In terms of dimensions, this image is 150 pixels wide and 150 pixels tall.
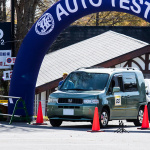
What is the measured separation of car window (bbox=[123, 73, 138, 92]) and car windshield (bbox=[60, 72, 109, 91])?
989 millimetres

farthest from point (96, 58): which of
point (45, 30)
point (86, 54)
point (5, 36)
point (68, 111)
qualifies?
point (68, 111)

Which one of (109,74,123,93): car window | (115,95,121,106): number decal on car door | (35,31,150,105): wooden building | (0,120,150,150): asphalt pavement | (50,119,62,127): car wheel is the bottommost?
(0,120,150,150): asphalt pavement

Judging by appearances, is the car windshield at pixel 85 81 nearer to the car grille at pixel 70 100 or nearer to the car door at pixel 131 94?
the car grille at pixel 70 100

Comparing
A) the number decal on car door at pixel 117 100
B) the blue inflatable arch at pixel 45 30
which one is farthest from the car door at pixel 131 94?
Answer: the blue inflatable arch at pixel 45 30

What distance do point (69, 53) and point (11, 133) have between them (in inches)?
809

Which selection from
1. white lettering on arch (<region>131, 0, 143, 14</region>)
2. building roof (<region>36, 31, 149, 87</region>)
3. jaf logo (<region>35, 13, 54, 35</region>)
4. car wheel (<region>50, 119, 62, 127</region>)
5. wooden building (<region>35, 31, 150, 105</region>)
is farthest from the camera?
building roof (<region>36, 31, 149, 87</region>)

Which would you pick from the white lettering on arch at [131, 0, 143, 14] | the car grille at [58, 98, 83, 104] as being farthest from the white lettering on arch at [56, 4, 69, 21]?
the car grille at [58, 98, 83, 104]

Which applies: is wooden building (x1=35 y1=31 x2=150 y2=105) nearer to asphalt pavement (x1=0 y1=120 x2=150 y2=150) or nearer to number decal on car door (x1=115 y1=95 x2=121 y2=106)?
number decal on car door (x1=115 y1=95 x2=121 y2=106)

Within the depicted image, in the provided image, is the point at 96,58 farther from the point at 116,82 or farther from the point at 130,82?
the point at 116,82

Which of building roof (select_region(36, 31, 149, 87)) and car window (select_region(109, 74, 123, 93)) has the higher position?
building roof (select_region(36, 31, 149, 87))

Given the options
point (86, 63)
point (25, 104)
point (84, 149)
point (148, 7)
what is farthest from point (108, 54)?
point (84, 149)

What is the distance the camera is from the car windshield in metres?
18.8

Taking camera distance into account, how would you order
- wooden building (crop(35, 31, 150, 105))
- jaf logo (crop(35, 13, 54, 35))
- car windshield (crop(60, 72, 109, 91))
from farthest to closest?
1. wooden building (crop(35, 31, 150, 105))
2. jaf logo (crop(35, 13, 54, 35))
3. car windshield (crop(60, 72, 109, 91))

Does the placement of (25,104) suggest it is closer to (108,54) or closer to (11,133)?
(11,133)
